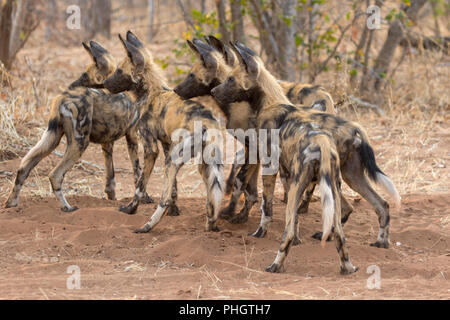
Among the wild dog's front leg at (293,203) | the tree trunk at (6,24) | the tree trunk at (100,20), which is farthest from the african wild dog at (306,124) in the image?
the tree trunk at (100,20)

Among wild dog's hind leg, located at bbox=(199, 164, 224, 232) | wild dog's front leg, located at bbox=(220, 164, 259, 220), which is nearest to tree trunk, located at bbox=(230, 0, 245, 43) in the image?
wild dog's front leg, located at bbox=(220, 164, 259, 220)

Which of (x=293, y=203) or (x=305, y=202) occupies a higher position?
(x=293, y=203)

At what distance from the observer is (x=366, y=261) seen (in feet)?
16.0

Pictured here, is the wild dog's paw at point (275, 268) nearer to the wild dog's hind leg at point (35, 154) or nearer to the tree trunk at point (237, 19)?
the wild dog's hind leg at point (35, 154)

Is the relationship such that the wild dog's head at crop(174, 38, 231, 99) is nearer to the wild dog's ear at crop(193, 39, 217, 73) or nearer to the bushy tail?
the wild dog's ear at crop(193, 39, 217, 73)

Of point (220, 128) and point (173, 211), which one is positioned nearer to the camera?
point (220, 128)

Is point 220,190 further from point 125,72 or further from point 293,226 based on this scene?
point 125,72

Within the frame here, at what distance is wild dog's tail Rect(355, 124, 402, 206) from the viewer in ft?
16.2

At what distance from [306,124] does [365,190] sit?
0.87m

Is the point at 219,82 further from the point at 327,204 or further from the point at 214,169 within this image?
the point at 327,204

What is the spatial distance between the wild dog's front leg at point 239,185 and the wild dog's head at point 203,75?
78 centimetres

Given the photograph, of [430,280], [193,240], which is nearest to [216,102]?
[193,240]

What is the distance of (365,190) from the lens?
519 centimetres

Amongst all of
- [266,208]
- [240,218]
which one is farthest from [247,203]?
[266,208]
